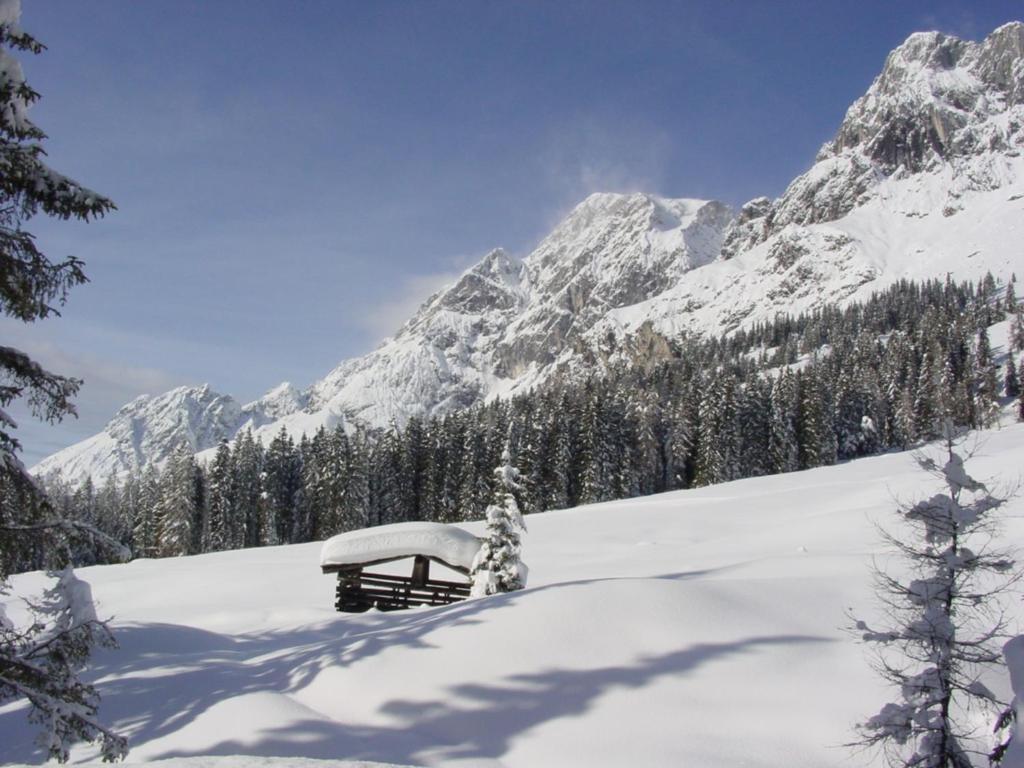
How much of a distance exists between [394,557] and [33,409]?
1176cm

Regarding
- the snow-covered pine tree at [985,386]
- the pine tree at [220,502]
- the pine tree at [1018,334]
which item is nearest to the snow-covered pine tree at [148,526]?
the pine tree at [220,502]

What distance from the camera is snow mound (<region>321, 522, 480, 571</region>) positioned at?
18.2m

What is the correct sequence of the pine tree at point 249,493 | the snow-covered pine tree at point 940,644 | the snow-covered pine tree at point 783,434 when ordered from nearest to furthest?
the snow-covered pine tree at point 940,644 → the pine tree at point 249,493 → the snow-covered pine tree at point 783,434

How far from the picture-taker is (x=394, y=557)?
729 inches

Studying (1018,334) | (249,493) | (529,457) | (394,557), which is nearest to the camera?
(394,557)

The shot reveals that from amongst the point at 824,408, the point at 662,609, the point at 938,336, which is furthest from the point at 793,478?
the point at 938,336

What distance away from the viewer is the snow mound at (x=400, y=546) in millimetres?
18250

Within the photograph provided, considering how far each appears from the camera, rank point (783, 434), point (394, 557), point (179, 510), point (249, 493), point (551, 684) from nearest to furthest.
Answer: point (551, 684) < point (394, 557) < point (179, 510) < point (249, 493) < point (783, 434)

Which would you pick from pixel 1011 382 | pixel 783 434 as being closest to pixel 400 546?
pixel 783 434

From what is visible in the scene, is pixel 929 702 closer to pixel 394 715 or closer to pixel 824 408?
pixel 394 715

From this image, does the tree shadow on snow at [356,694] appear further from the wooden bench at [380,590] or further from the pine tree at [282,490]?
the pine tree at [282,490]

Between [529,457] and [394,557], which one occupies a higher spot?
[529,457]

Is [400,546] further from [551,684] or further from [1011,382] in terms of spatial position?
[1011,382]

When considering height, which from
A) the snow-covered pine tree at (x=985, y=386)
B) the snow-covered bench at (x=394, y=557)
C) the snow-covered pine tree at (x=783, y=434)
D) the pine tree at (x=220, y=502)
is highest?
the snow-covered pine tree at (x=985, y=386)
